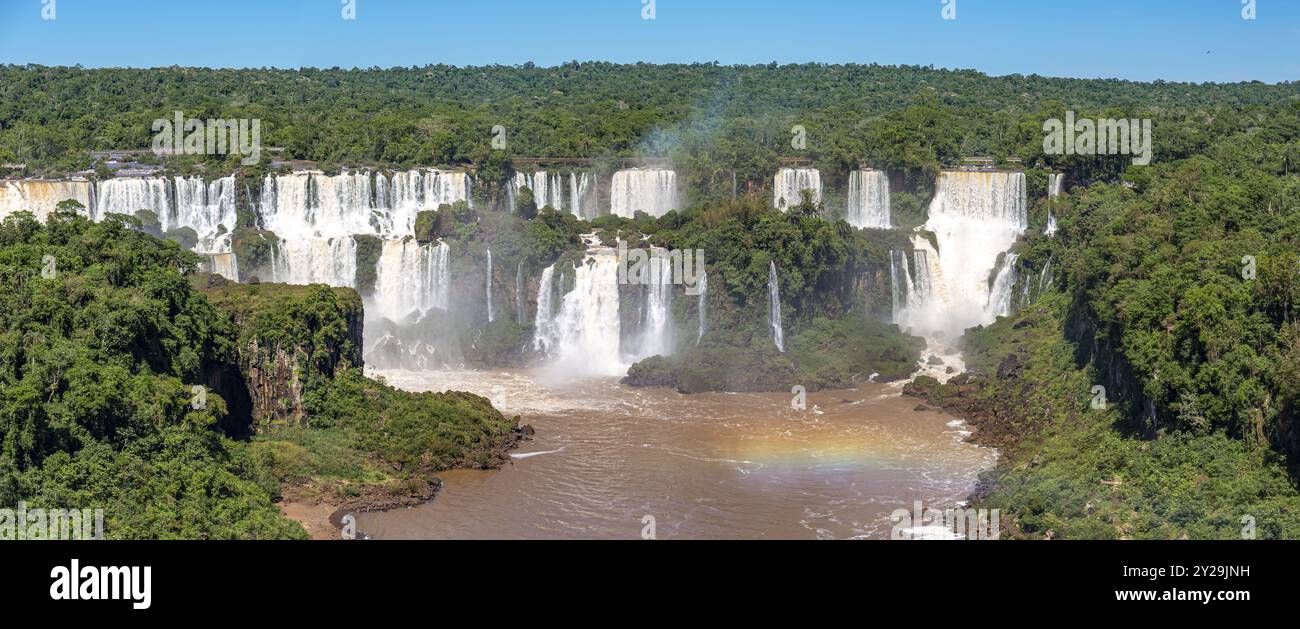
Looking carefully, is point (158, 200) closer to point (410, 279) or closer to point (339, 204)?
point (339, 204)

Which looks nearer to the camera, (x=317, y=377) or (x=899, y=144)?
(x=317, y=377)

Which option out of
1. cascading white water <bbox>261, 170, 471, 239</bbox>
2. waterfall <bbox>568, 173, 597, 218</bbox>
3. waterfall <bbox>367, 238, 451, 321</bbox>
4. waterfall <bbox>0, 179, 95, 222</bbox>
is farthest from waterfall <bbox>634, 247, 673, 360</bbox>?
waterfall <bbox>0, 179, 95, 222</bbox>

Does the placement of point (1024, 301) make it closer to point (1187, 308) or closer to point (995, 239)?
point (995, 239)

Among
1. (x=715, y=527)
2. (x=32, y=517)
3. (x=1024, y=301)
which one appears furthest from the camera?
(x=1024, y=301)

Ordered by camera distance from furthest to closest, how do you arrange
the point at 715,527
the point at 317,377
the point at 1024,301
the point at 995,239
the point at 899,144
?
the point at 899,144 → the point at 995,239 → the point at 1024,301 → the point at 317,377 → the point at 715,527

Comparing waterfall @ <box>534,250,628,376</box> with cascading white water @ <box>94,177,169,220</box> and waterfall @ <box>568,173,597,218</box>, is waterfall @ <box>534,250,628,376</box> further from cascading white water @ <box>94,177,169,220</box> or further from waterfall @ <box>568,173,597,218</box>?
cascading white water @ <box>94,177,169,220</box>
